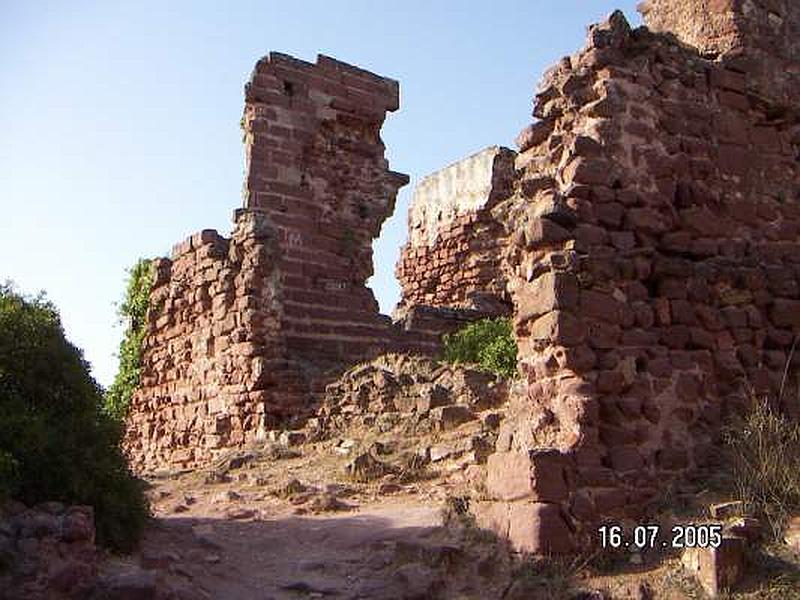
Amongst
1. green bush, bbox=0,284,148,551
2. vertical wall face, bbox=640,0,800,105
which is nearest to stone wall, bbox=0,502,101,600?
green bush, bbox=0,284,148,551

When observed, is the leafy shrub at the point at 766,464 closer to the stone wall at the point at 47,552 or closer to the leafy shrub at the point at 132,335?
the stone wall at the point at 47,552

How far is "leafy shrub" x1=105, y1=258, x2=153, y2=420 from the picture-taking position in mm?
12938

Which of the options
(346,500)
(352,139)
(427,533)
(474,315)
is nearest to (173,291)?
(352,139)

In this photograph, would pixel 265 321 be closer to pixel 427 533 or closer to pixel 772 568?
pixel 427 533

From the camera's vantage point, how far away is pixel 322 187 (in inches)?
487

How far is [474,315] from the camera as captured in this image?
1265 cm

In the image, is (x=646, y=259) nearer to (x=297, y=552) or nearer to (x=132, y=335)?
(x=297, y=552)

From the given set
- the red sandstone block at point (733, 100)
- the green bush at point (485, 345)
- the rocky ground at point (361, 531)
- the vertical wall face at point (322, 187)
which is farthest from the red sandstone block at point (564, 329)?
the vertical wall face at point (322, 187)

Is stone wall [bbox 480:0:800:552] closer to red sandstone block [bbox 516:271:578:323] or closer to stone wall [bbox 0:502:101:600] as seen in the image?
red sandstone block [bbox 516:271:578:323]

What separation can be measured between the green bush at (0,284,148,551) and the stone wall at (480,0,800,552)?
227 centimetres

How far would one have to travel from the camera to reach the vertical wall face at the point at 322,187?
36.9ft

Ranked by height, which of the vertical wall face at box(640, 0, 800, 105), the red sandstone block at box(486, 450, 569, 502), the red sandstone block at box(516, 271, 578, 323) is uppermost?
the vertical wall face at box(640, 0, 800, 105)

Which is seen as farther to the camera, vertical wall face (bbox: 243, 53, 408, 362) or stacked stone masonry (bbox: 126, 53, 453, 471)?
vertical wall face (bbox: 243, 53, 408, 362)

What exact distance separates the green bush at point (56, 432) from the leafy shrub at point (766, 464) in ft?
11.9
